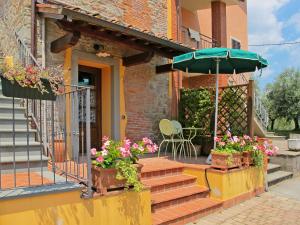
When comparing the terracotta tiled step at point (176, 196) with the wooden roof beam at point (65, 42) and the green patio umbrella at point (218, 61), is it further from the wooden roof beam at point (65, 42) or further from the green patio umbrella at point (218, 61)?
the wooden roof beam at point (65, 42)

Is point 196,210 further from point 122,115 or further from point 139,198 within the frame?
point 122,115

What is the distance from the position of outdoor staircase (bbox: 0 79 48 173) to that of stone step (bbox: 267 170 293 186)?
5144mm

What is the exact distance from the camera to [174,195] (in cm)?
540

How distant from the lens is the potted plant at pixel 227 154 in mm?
5871

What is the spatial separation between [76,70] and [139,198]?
387 cm

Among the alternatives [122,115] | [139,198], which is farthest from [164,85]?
[139,198]

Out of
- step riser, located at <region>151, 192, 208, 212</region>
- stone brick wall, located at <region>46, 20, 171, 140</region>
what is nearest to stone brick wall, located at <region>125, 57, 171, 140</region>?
stone brick wall, located at <region>46, 20, 171, 140</region>

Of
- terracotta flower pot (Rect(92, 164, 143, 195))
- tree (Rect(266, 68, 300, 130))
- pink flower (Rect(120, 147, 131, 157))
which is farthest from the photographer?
tree (Rect(266, 68, 300, 130))

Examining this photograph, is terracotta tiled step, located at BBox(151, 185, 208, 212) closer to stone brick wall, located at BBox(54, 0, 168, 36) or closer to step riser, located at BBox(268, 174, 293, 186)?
step riser, located at BBox(268, 174, 293, 186)

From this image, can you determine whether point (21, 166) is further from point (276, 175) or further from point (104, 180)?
point (276, 175)

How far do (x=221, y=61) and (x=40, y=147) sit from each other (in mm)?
4423

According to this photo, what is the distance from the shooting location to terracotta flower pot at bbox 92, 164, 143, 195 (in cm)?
395

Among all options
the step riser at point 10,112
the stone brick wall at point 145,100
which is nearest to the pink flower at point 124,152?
the step riser at point 10,112

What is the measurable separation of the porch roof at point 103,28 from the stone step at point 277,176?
378cm
